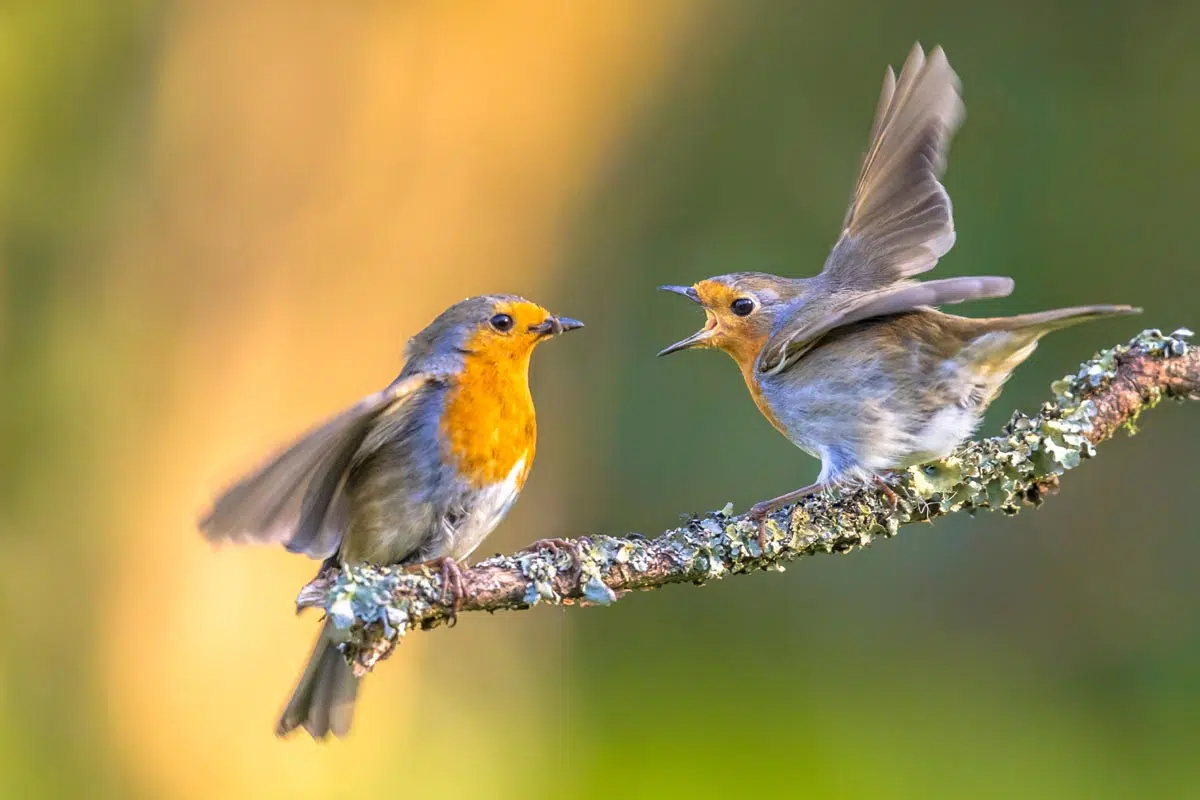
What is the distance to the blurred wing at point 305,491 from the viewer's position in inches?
103

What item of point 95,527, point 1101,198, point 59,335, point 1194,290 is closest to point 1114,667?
point 1194,290

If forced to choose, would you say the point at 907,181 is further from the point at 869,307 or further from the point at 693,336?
the point at 869,307

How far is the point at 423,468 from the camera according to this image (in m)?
3.12

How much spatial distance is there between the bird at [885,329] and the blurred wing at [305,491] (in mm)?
952

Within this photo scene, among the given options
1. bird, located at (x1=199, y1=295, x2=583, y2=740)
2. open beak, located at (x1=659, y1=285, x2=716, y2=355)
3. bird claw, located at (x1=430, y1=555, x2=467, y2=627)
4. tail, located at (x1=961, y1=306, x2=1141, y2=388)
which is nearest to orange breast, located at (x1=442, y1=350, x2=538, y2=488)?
bird, located at (x1=199, y1=295, x2=583, y2=740)

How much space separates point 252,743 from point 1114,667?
11.2ft

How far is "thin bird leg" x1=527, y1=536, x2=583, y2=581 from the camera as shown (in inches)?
101

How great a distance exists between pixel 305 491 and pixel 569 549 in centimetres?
A: 72

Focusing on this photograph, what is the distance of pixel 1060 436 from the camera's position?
287 centimetres

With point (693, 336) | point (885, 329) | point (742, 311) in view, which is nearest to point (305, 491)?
point (693, 336)

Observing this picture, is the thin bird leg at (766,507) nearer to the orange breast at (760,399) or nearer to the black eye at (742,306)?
the orange breast at (760,399)

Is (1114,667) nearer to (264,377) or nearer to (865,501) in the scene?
(865,501)

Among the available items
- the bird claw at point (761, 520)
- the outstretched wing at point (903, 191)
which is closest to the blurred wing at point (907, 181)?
the outstretched wing at point (903, 191)

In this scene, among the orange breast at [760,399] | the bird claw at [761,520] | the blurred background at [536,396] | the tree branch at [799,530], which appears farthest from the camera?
the blurred background at [536,396]
